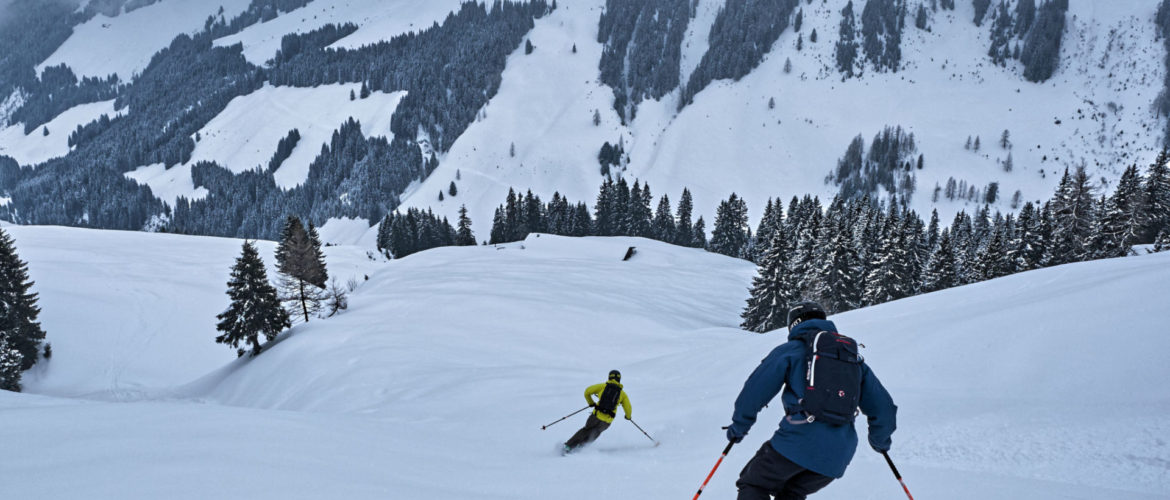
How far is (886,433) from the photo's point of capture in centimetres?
419

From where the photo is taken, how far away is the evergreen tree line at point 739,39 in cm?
16750

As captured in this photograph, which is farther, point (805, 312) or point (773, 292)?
point (773, 292)

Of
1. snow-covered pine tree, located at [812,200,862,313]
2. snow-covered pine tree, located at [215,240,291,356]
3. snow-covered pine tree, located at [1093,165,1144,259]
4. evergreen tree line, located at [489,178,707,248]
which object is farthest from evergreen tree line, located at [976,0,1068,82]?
snow-covered pine tree, located at [215,240,291,356]

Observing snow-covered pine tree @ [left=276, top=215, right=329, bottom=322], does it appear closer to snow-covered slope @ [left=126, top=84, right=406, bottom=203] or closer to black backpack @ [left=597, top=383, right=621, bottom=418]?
black backpack @ [left=597, top=383, right=621, bottom=418]

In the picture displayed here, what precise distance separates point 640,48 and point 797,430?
193 meters

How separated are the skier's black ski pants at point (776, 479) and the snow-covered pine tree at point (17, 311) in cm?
4226

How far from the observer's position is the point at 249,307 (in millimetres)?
28781

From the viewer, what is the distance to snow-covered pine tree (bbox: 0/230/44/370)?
2934 cm

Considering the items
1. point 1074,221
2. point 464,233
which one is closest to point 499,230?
point 464,233

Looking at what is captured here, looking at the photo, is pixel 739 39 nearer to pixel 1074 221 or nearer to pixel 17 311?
pixel 1074 221

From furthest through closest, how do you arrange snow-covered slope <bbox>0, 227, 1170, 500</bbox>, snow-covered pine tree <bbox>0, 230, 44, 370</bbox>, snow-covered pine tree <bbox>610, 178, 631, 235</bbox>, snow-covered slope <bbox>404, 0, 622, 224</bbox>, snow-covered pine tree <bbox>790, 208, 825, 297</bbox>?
snow-covered slope <bbox>404, 0, 622, 224</bbox> < snow-covered pine tree <bbox>610, 178, 631, 235</bbox> < snow-covered pine tree <bbox>790, 208, 825, 297</bbox> < snow-covered pine tree <bbox>0, 230, 44, 370</bbox> < snow-covered slope <bbox>0, 227, 1170, 500</bbox>

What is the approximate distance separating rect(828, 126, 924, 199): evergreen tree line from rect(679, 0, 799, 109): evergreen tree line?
50.9 m

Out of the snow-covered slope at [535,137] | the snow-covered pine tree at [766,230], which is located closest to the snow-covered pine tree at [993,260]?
the snow-covered pine tree at [766,230]

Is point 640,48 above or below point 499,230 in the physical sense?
above
